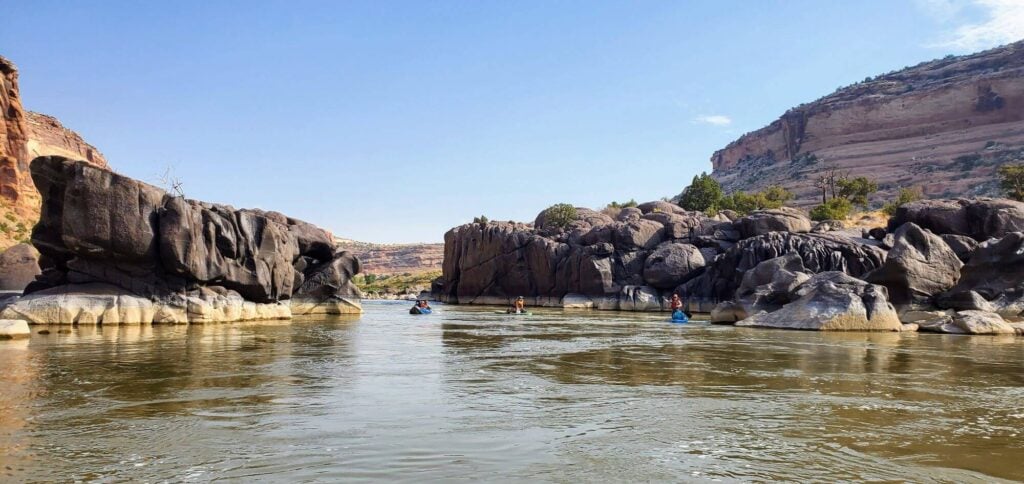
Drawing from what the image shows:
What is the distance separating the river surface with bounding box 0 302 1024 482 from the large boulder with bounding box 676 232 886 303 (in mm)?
30048

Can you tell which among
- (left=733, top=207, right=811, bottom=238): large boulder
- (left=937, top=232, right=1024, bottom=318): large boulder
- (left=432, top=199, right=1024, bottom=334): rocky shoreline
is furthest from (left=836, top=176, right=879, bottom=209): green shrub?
(left=937, top=232, right=1024, bottom=318): large boulder

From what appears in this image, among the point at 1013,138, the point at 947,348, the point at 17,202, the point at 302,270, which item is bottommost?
the point at 947,348

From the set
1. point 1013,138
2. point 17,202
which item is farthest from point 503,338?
point 1013,138

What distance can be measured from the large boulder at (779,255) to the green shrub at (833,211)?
31.4 metres

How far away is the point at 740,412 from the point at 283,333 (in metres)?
22.3

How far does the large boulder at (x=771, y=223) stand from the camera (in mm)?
61281

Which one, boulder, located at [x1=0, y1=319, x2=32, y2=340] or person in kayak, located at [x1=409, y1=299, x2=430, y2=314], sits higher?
boulder, located at [x1=0, y1=319, x2=32, y2=340]

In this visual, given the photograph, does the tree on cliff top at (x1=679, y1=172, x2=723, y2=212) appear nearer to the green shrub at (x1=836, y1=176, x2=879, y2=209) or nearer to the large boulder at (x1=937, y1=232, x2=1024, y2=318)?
the green shrub at (x1=836, y1=176, x2=879, y2=209)

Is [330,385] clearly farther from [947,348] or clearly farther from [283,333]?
[947,348]

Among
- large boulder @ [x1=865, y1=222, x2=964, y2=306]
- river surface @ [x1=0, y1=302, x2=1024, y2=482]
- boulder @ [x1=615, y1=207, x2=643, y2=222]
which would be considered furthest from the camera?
boulder @ [x1=615, y1=207, x2=643, y2=222]

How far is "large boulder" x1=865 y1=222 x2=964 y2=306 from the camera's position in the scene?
36156 mm

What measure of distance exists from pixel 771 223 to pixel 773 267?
22189mm

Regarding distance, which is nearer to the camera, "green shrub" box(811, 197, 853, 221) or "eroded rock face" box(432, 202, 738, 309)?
"eroded rock face" box(432, 202, 738, 309)

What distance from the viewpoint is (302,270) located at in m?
50.5
